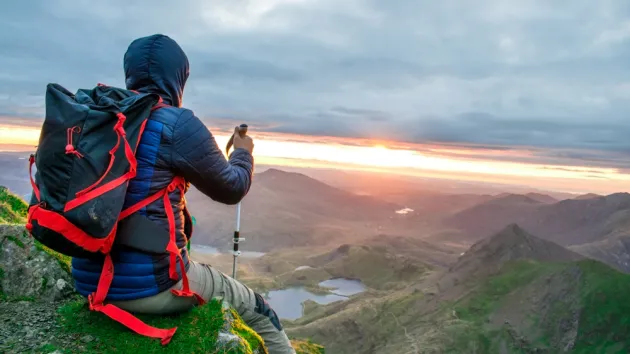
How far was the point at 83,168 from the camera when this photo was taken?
16.4 ft

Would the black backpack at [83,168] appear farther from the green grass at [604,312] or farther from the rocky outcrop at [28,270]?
the green grass at [604,312]

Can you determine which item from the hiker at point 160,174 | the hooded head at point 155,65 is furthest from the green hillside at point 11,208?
the hooded head at point 155,65

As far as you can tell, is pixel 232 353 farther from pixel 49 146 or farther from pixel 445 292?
pixel 445 292

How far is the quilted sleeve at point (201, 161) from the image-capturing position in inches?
220

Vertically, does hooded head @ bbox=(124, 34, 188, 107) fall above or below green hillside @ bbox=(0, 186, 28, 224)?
above

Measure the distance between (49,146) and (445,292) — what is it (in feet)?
491

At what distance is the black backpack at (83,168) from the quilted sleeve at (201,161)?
492 mm

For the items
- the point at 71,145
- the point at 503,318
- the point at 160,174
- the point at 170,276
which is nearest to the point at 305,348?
the point at 170,276

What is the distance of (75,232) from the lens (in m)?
5.08

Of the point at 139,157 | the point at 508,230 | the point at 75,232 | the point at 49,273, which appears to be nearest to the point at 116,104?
the point at 139,157

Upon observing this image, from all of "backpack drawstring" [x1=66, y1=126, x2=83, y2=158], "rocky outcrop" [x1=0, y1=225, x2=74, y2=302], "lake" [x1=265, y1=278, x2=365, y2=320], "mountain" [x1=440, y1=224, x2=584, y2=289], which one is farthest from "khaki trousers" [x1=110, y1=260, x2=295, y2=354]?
"lake" [x1=265, y1=278, x2=365, y2=320]

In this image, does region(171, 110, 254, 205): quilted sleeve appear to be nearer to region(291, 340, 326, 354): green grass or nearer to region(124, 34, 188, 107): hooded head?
region(124, 34, 188, 107): hooded head

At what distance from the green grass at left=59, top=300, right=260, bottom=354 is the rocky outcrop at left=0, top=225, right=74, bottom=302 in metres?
1.50

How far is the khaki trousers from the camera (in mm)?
6680
